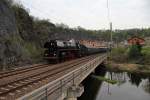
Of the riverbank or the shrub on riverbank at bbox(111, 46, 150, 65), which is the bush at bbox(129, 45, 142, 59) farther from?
the riverbank

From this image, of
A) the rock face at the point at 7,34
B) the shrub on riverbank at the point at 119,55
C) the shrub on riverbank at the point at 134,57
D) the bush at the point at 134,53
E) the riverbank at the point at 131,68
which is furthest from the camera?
the shrub on riverbank at the point at 119,55

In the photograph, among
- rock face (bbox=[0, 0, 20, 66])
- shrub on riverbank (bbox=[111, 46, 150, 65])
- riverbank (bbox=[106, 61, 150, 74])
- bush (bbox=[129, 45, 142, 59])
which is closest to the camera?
rock face (bbox=[0, 0, 20, 66])

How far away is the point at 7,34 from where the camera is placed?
25125 millimetres

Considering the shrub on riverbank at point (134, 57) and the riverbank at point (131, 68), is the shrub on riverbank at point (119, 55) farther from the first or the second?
the riverbank at point (131, 68)

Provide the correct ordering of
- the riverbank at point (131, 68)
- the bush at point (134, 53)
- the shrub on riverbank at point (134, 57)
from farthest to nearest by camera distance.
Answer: the bush at point (134, 53)
the shrub on riverbank at point (134, 57)
the riverbank at point (131, 68)

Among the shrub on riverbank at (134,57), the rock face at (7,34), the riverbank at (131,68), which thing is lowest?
the riverbank at (131,68)

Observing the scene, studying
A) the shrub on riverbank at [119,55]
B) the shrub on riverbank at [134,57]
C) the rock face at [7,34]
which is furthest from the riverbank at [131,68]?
the rock face at [7,34]

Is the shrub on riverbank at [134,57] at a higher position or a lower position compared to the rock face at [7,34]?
lower

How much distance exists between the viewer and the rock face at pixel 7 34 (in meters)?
23.1

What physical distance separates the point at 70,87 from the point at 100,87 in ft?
60.2

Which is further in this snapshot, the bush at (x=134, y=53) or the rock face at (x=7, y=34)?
the bush at (x=134, y=53)

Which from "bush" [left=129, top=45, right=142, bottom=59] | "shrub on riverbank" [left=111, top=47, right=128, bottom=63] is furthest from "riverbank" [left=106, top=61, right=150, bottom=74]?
"shrub on riverbank" [left=111, top=47, right=128, bottom=63]

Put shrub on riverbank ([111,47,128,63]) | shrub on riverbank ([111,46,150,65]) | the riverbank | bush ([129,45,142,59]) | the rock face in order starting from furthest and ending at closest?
shrub on riverbank ([111,47,128,63])
bush ([129,45,142,59])
shrub on riverbank ([111,46,150,65])
the riverbank
the rock face

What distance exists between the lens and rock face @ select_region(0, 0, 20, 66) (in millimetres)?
23117
